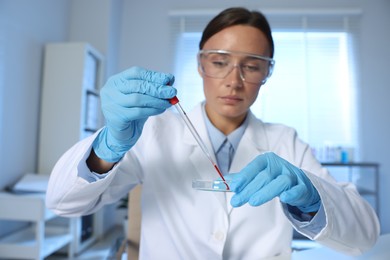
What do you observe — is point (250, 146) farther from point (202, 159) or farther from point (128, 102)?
point (128, 102)

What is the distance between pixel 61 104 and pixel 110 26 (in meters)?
1.08

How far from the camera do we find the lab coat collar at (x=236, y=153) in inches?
36.6

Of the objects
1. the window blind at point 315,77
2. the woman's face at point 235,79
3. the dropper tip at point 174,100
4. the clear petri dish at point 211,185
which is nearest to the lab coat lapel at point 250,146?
the woman's face at point 235,79

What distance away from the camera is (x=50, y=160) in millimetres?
2371

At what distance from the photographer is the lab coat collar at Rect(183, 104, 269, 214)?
930 mm

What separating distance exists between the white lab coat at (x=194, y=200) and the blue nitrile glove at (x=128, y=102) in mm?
49

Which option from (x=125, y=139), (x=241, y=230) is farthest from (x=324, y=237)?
(x=125, y=139)

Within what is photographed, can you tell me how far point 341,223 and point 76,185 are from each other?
66 centimetres

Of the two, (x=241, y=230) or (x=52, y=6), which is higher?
(x=52, y=6)

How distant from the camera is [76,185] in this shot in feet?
2.43

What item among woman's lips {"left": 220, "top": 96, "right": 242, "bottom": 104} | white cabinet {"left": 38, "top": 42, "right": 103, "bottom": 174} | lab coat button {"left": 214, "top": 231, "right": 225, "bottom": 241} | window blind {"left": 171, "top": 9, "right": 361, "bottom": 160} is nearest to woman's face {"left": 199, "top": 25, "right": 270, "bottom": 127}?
woman's lips {"left": 220, "top": 96, "right": 242, "bottom": 104}

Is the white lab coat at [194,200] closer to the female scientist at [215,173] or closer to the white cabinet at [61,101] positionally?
the female scientist at [215,173]

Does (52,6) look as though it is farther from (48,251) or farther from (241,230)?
(241,230)

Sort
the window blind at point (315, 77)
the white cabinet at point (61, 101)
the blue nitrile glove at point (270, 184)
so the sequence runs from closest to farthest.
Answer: the blue nitrile glove at point (270, 184), the white cabinet at point (61, 101), the window blind at point (315, 77)
